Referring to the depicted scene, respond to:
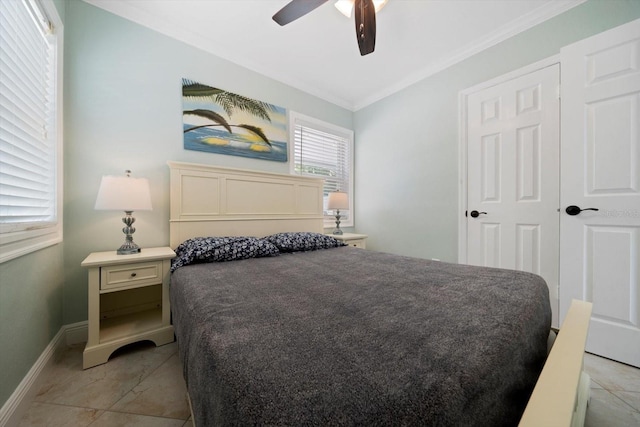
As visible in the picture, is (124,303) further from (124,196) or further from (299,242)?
(299,242)

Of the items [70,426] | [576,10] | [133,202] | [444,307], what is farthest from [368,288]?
[576,10]

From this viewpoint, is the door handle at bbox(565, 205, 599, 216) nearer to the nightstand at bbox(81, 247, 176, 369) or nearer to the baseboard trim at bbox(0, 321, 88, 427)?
the nightstand at bbox(81, 247, 176, 369)

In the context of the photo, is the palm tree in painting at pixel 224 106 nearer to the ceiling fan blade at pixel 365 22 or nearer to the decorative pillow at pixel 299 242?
the decorative pillow at pixel 299 242

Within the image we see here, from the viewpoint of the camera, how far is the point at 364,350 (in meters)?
0.59

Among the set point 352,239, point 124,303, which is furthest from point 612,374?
point 124,303

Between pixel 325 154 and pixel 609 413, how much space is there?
3.21m

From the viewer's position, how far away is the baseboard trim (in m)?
1.05

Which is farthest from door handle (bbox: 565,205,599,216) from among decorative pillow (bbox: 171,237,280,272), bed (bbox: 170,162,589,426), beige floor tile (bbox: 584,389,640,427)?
decorative pillow (bbox: 171,237,280,272)

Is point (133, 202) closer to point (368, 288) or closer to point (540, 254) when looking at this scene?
point (368, 288)

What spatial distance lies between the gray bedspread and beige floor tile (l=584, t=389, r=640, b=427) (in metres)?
0.61

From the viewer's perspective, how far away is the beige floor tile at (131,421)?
1.10 meters

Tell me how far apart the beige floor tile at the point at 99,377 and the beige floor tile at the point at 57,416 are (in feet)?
0.10

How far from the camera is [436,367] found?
528mm

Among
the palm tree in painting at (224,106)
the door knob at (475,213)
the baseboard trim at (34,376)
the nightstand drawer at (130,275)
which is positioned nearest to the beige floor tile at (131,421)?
the baseboard trim at (34,376)
